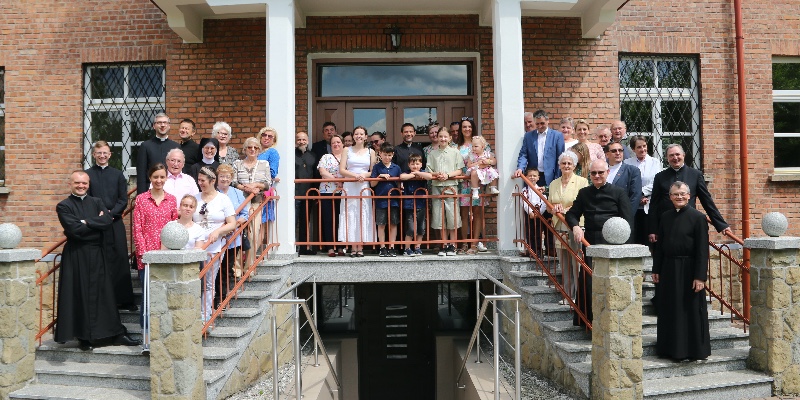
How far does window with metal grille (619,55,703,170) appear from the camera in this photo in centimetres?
866

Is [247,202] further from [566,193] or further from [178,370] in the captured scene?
[566,193]

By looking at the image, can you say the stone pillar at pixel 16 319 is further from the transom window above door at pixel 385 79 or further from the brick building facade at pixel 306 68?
the transom window above door at pixel 385 79

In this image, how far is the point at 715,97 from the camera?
337 inches

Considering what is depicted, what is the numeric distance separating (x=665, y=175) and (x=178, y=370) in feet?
15.7

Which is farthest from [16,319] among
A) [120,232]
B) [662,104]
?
[662,104]

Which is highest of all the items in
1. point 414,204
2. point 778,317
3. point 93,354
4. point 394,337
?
point 414,204

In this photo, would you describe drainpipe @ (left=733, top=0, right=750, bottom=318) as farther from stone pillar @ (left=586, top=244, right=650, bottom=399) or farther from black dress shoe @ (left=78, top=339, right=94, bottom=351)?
black dress shoe @ (left=78, top=339, right=94, bottom=351)

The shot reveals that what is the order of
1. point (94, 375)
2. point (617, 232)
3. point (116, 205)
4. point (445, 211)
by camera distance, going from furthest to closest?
point (445, 211) < point (116, 205) < point (94, 375) < point (617, 232)

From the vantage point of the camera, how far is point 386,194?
696cm

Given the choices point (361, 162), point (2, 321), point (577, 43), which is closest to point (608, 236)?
point (361, 162)

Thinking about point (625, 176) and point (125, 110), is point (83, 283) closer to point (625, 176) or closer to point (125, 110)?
point (125, 110)

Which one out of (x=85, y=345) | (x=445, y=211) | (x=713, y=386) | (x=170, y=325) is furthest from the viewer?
(x=445, y=211)

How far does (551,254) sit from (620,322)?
2018mm

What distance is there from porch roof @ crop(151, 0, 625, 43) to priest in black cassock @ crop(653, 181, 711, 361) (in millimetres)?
3154
